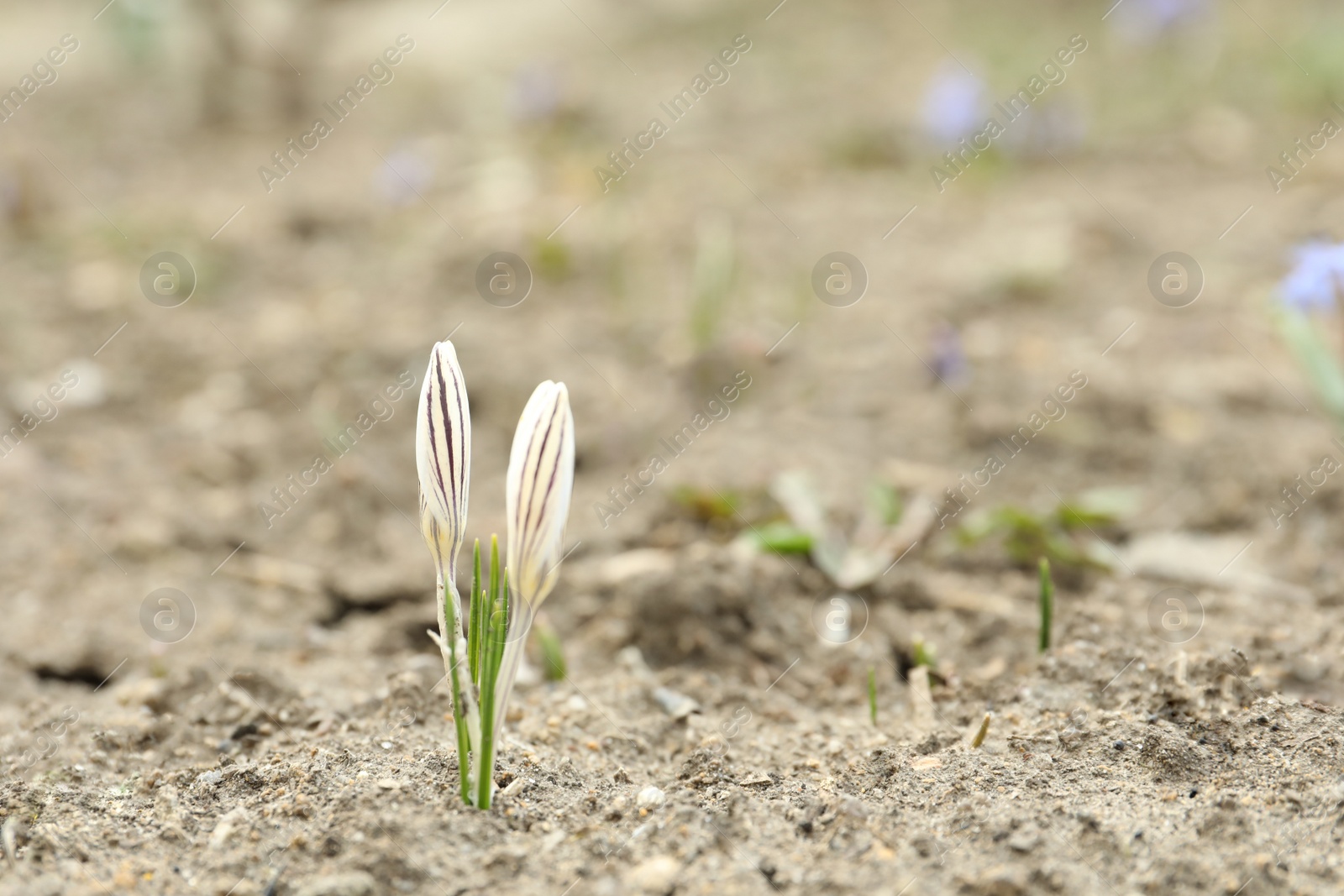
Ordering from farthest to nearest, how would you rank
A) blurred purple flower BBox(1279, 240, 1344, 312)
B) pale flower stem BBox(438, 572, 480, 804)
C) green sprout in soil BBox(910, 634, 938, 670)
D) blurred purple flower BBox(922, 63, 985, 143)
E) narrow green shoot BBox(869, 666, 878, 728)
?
blurred purple flower BBox(922, 63, 985, 143)
blurred purple flower BBox(1279, 240, 1344, 312)
green sprout in soil BBox(910, 634, 938, 670)
narrow green shoot BBox(869, 666, 878, 728)
pale flower stem BBox(438, 572, 480, 804)

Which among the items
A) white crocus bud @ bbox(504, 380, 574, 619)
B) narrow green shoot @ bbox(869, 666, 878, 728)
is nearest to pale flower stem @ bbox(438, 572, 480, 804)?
white crocus bud @ bbox(504, 380, 574, 619)

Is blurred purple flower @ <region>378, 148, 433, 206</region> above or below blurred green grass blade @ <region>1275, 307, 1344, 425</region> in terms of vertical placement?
above

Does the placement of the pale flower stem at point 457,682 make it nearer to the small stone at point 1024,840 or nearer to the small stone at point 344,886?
the small stone at point 344,886

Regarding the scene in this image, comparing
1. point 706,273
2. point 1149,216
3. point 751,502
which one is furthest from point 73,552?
point 1149,216

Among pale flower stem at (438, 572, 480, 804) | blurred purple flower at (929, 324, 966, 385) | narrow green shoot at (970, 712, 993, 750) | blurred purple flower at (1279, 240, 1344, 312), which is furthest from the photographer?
blurred purple flower at (929, 324, 966, 385)

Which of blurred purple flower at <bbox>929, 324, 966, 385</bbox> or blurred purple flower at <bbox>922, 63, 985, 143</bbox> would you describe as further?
blurred purple flower at <bbox>922, 63, 985, 143</bbox>

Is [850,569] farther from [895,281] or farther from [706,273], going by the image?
[895,281]

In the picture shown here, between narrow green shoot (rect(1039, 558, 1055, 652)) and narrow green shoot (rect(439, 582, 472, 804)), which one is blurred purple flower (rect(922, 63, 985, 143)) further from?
narrow green shoot (rect(439, 582, 472, 804))
